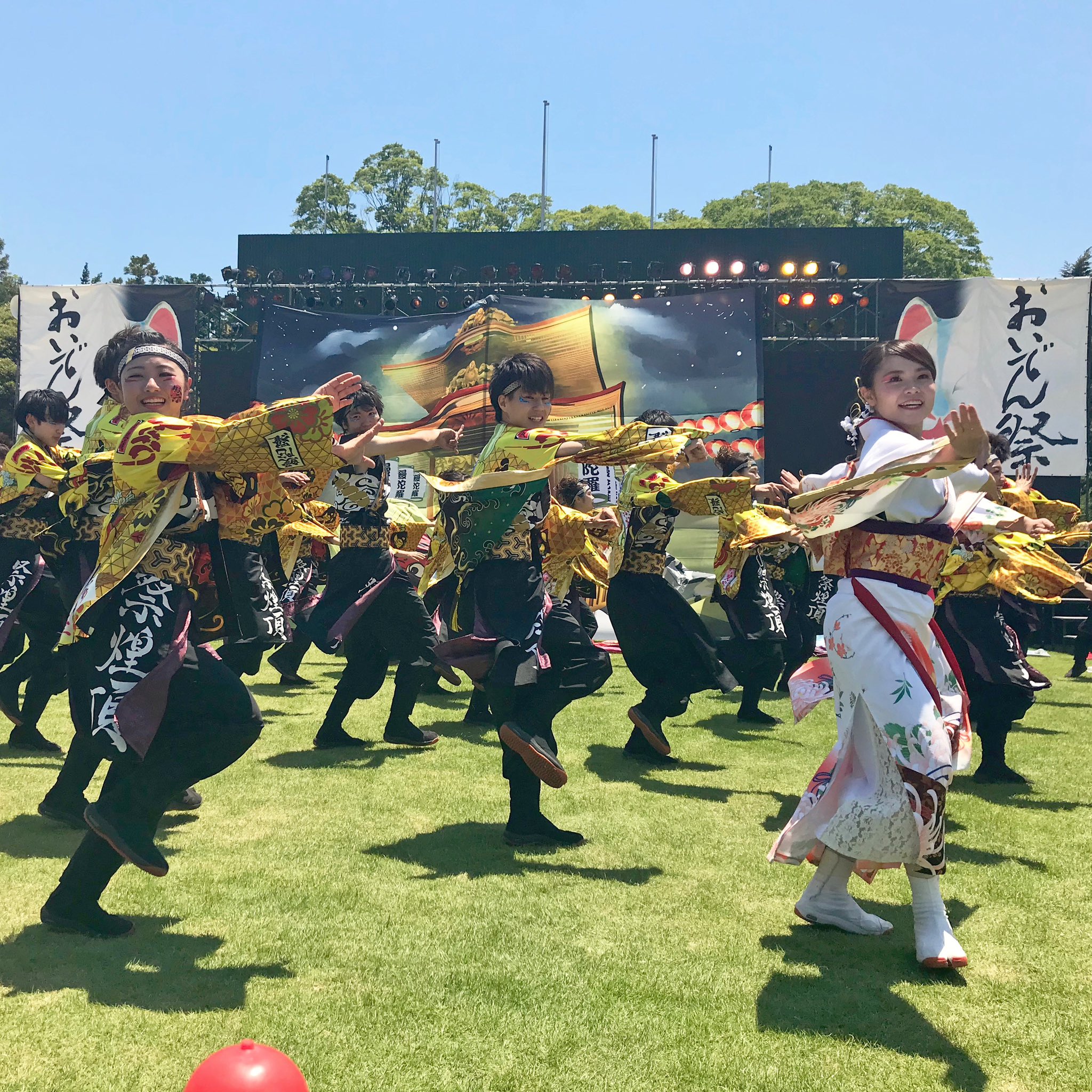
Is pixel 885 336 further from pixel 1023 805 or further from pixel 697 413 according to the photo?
pixel 1023 805

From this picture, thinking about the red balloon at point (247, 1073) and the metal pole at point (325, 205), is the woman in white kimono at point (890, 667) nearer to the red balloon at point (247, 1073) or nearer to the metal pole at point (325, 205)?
the red balloon at point (247, 1073)

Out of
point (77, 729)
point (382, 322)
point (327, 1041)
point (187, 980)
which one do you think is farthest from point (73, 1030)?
point (382, 322)

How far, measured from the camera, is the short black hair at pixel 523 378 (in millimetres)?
4941

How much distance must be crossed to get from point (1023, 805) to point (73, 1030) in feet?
16.0

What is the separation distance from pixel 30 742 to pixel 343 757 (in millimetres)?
1898

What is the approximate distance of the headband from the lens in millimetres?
3717

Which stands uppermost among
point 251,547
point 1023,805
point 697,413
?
point 697,413

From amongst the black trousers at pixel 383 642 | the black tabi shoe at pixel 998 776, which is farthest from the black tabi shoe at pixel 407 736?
the black tabi shoe at pixel 998 776

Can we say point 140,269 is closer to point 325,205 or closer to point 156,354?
point 325,205

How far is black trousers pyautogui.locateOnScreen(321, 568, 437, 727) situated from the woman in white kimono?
3.56m

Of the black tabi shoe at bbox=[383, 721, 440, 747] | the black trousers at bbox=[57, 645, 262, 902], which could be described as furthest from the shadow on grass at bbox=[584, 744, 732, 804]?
the black trousers at bbox=[57, 645, 262, 902]

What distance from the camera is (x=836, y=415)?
61.5 feet

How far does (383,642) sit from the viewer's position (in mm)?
6988

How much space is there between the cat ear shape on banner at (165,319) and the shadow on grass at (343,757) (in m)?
13.8
